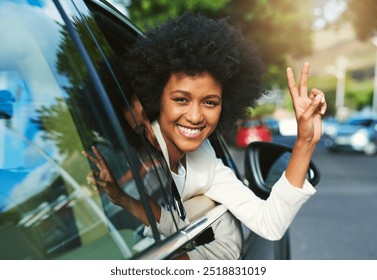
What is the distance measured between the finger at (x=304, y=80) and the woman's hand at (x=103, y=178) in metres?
0.65

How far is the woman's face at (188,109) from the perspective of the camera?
1.63m

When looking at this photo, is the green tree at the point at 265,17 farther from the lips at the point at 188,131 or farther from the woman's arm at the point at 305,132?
the woman's arm at the point at 305,132

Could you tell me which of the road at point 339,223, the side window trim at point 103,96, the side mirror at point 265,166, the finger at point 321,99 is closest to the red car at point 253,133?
the road at point 339,223

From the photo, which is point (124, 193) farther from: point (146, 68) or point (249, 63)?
point (249, 63)

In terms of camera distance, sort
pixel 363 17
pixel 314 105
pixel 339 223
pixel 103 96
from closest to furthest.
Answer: pixel 103 96
pixel 314 105
pixel 363 17
pixel 339 223

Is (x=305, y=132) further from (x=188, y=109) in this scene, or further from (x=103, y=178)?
(x=103, y=178)

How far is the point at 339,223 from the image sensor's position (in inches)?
249

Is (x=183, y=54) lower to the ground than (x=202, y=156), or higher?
higher

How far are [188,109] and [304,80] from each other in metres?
0.37

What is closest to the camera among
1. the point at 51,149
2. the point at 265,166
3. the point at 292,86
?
the point at 51,149

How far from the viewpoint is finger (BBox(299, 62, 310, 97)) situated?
1584 millimetres

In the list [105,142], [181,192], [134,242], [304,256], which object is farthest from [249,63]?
[304,256]

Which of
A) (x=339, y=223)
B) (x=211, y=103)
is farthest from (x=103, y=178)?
(x=339, y=223)
